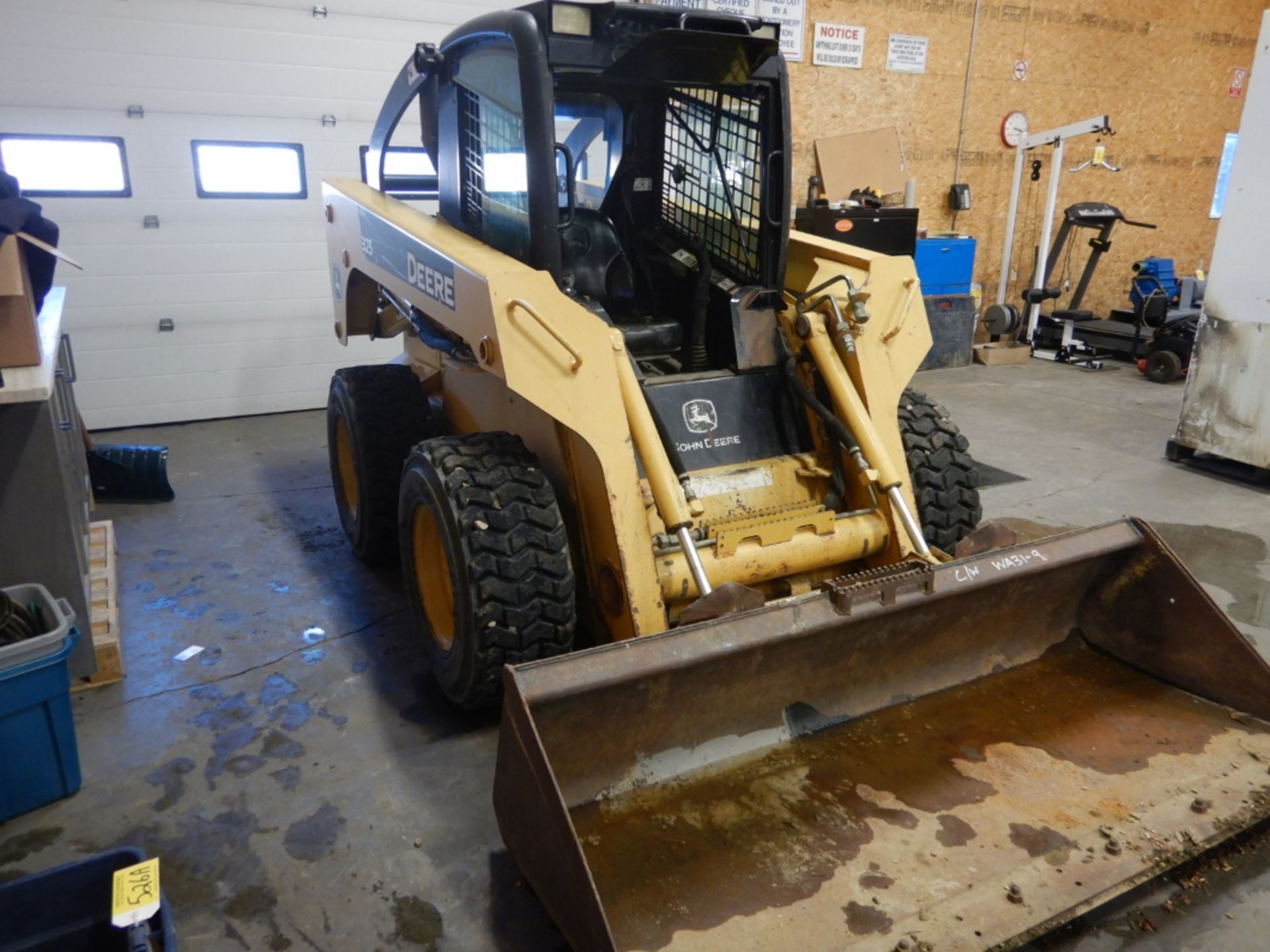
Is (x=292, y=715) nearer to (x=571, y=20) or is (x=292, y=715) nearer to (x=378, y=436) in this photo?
(x=378, y=436)

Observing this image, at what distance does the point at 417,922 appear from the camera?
205cm

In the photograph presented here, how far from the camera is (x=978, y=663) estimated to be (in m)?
2.72

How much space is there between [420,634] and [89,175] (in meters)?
4.66

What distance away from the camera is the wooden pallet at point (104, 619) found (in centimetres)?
304

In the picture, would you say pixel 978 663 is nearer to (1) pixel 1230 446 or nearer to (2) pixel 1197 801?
(2) pixel 1197 801

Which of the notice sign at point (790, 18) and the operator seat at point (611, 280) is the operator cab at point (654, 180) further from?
the notice sign at point (790, 18)

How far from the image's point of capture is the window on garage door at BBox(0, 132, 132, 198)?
5.57 meters

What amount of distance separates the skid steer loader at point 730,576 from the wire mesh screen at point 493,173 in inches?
0.6

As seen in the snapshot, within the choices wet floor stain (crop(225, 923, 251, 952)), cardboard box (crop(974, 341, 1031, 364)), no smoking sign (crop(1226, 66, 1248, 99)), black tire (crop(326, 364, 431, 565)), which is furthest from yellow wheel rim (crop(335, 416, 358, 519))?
no smoking sign (crop(1226, 66, 1248, 99))

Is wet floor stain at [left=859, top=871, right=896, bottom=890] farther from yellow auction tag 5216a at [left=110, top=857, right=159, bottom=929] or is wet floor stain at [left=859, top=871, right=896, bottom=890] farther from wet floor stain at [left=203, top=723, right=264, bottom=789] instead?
wet floor stain at [left=203, top=723, right=264, bottom=789]

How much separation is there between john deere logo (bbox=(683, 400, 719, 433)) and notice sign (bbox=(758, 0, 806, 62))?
5.82 metres

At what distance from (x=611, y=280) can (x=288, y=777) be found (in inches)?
80.8

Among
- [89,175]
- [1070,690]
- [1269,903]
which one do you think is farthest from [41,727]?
[89,175]

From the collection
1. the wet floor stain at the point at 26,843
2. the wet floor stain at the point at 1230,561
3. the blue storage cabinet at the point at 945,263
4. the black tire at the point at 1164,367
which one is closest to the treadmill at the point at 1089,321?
the black tire at the point at 1164,367
